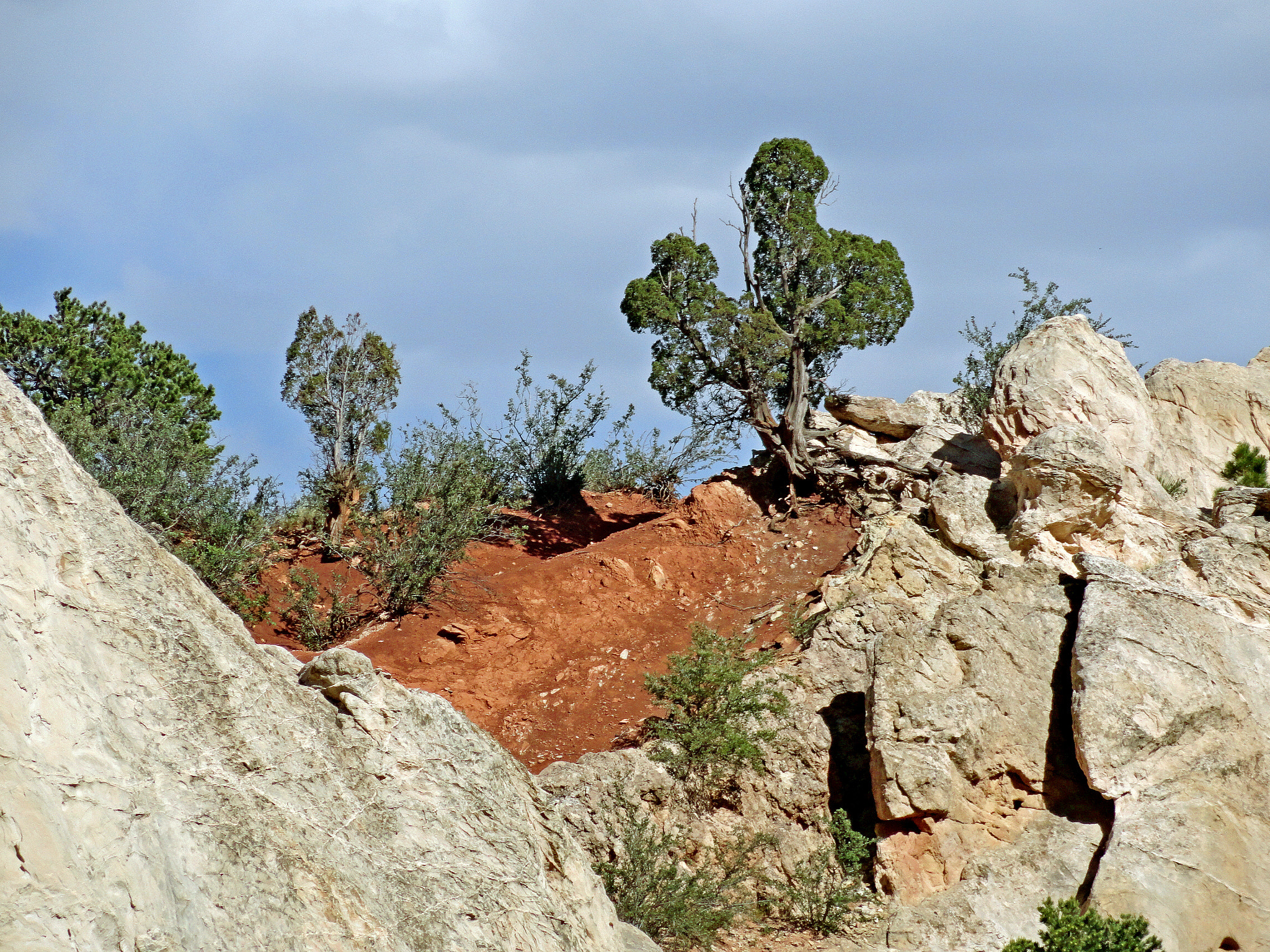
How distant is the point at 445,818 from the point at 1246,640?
28.0ft

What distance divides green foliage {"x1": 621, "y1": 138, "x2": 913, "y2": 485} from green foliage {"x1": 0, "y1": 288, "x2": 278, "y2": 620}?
283 inches

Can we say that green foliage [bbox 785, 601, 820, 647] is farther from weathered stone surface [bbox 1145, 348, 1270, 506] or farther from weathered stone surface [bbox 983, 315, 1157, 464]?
weathered stone surface [bbox 1145, 348, 1270, 506]

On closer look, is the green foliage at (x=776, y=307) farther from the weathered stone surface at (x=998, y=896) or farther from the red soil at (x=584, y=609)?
the weathered stone surface at (x=998, y=896)

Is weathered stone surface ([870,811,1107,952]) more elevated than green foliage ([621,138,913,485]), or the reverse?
green foliage ([621,138,913,485])

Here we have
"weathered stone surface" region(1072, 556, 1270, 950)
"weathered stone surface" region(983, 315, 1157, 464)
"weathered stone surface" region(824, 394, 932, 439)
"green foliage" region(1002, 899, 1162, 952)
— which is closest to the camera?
"green foliage" region(1002, 899, 1162, 952)

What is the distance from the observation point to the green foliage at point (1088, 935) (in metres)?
7.54

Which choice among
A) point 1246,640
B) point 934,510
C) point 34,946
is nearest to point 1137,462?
point 934,510

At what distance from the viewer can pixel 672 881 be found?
1013cm

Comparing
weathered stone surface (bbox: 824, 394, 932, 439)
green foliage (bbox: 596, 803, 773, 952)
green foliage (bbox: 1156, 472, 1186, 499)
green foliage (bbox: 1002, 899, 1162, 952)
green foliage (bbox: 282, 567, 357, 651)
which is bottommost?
green foliage (bbox: 1002, 899, 1162, 952)

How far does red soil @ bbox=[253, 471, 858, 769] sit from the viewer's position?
13.6 metres

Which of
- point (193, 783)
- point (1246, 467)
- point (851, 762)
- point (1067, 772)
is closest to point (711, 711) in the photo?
point (851, 762)

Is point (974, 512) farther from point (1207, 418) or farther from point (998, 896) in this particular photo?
point (998, 896)

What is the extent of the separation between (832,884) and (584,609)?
20.6 ft

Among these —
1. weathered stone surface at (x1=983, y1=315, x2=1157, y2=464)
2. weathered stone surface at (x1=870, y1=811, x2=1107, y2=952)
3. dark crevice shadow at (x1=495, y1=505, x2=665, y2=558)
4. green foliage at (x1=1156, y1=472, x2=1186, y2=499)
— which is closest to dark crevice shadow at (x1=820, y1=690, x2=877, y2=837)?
weathered stone surface at (x1=870, y1=811, x2=1107, y2=952)
